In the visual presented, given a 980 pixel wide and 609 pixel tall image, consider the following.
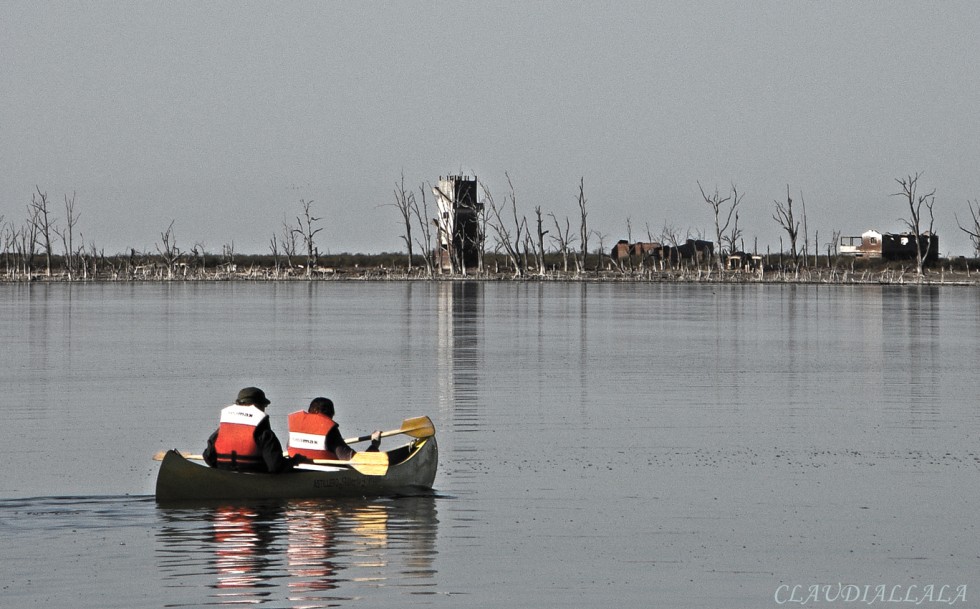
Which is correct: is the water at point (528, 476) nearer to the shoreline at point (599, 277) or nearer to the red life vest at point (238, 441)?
the red life vest at point (238, 441)

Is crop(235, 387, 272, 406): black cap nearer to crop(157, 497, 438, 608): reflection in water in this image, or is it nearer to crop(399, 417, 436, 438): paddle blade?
crop(157, 497, 438, 608): reflection in water

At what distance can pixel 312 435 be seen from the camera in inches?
583

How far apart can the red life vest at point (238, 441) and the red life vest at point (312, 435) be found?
54 centimetres

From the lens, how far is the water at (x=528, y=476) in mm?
11242

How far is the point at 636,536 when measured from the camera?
1295 centimetres

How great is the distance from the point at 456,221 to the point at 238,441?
11023cm

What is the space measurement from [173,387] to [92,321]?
84.0 feet

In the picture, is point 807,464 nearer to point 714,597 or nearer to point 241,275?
point 714,597

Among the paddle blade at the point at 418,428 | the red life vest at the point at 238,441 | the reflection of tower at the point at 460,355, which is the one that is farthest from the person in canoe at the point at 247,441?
the reflection of tower at the point at 460,355

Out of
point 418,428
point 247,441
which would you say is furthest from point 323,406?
point 418,428

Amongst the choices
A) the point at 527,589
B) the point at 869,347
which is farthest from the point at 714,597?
the point at 869,347

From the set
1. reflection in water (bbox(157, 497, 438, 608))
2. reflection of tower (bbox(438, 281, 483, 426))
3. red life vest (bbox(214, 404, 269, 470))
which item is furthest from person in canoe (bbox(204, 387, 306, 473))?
reflection of tower (bbox(438, 281, 483, 426))

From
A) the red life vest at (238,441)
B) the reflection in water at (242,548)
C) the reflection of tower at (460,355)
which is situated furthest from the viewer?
the reflection of tower at (460,355)

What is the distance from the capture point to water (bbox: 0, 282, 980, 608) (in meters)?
11.2
